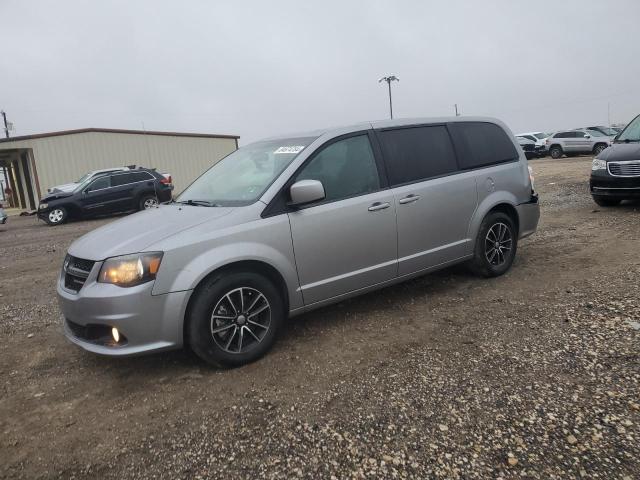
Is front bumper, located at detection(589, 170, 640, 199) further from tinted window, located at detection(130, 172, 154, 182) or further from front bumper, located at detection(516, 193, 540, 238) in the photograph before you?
tinted window, located at detection(130, 172, 154, 182)

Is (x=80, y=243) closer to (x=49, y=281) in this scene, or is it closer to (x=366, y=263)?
(x=366, y=263)

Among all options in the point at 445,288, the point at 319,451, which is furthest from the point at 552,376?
the point at 445,288

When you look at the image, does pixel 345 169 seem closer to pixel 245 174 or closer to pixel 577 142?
pixel 245 174

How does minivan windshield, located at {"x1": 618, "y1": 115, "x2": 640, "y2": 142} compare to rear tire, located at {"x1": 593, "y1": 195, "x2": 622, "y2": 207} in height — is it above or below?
above

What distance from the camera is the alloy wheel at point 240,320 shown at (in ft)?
11.2

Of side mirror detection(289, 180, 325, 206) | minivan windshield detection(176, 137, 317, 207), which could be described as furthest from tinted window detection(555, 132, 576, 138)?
side mirror detection(289, 180, 325, 206)

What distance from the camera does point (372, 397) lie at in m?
3.00

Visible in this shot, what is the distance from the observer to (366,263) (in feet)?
13.5

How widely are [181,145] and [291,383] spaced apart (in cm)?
2528

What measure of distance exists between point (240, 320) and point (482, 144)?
3.26 m

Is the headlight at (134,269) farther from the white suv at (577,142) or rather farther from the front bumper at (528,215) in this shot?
the white suv at (577,142)

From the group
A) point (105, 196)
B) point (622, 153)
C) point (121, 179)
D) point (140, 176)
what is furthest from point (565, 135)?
point (105, 196)

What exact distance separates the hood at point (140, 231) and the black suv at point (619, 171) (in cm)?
764

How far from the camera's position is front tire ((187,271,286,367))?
3.32 metres
